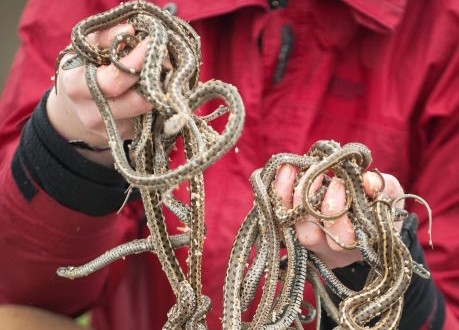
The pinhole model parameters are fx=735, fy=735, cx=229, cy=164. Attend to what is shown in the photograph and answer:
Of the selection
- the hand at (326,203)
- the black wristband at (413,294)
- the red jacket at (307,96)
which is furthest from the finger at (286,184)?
the red jacket at (307,96)

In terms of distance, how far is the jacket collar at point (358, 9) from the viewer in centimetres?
141

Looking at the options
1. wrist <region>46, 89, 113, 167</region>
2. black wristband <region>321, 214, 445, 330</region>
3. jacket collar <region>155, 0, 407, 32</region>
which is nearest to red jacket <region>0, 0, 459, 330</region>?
jacket collar <region>155, 0, 407, 32</region>

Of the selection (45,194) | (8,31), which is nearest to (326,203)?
(45,194)

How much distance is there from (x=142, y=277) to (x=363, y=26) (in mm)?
716

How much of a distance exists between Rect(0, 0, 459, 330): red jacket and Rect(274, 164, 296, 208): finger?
495 mm

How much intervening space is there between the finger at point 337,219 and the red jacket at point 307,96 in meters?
0.51

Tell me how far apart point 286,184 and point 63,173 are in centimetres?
42

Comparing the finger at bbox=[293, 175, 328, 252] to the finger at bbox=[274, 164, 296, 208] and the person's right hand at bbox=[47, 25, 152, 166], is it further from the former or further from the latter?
the person's right hand at bbox=[47, 25, 152, 166]

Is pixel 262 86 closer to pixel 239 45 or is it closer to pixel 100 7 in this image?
pixel 239 45

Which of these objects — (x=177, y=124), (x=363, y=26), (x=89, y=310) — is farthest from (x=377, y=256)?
(x=89, y=310)

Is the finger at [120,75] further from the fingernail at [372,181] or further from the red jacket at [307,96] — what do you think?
the red jacket at [307,96]

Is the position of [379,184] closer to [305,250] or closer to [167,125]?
[305,250]

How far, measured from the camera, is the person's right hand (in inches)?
34.9

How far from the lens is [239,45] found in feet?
4.90
